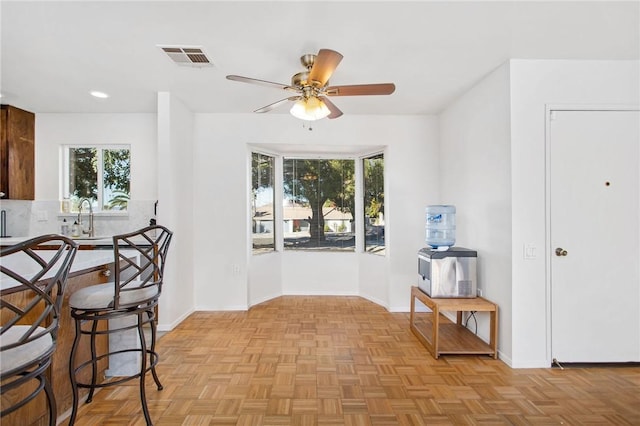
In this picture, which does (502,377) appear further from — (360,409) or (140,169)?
(140,169)

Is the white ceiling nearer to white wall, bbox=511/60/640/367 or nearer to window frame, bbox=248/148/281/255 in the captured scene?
white wall, bbox=511/60/640/367

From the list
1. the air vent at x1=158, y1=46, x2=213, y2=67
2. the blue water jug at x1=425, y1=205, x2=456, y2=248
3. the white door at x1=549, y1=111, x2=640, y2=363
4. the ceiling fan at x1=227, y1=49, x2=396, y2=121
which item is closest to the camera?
the ceiling fan at x1=227, y1=49, x2=396, y2=121

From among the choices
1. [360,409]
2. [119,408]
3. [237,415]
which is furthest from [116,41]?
[360,409]

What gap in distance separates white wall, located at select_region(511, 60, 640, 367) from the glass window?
14.4 ft

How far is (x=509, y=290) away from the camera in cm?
262

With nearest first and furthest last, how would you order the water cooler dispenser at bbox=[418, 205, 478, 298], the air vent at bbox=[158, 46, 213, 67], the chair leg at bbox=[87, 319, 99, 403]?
the chair leg at bbox=[87, 319, 99, 403], the air vent at bbox=[158, 46, 213, 67], the water cooler dispenser at bbox=[418, 205, 478, 298]

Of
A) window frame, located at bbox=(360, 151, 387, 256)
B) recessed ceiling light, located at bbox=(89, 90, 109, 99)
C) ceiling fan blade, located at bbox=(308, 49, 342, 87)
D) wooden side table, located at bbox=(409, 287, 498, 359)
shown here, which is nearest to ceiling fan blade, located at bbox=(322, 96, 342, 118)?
ceiling fan blade, located at bbox=(308, 49, 342, 87)

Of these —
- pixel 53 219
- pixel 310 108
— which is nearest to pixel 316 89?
pixel 310 108

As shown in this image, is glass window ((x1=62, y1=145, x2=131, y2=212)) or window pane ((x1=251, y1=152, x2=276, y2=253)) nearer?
glass window ((x1=62, y1=145, x2=131, y2=212))

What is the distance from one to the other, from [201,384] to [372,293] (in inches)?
105

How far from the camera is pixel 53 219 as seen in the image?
13.6ft

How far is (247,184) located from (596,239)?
354cm

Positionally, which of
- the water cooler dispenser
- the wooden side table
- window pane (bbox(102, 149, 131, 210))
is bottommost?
the wooden side table

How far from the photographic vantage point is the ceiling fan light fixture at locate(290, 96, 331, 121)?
2467 millimetres
